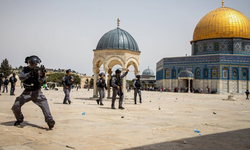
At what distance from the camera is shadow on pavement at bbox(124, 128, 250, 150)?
169 inches

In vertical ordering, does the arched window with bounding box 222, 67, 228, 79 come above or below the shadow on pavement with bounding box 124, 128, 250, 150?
above

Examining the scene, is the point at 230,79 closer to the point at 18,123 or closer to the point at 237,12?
the point at 237,12

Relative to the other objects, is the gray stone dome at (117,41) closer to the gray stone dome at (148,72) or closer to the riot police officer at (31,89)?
the riot police officer at (31,89)

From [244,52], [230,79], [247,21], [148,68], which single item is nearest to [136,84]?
[230,79]

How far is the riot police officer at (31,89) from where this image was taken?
575 cm

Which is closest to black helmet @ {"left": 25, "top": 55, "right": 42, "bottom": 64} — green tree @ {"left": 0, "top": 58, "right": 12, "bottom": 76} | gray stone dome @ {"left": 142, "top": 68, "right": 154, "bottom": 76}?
green tree @ {"left": 0, "top": 58, "right": 12, "bottom": 76}

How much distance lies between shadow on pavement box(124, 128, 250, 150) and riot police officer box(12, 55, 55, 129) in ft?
8.76

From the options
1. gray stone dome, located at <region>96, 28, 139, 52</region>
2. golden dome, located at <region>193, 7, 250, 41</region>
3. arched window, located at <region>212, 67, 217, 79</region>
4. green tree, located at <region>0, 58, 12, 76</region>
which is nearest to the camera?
gray stone dome, located at <region>96, 28, 139, 52</region>

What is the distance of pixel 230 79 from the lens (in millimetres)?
47406

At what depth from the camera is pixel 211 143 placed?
15.4 feet

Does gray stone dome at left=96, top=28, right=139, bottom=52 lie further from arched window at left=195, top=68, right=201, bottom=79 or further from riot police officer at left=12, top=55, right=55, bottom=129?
arched window at left=195, top=68, right=201, bottom=79

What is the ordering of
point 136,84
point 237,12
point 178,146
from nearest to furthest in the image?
point 178,146 → point 136,84 → point 237,12

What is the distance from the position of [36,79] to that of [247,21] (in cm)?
5643

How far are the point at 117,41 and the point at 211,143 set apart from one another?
12.4 meters
